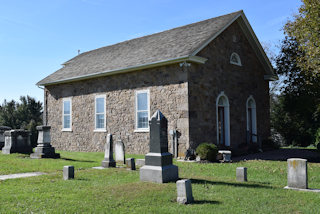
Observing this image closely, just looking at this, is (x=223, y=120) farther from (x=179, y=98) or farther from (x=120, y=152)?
(x=120, y=152)

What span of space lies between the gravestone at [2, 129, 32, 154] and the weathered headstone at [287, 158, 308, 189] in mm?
13032

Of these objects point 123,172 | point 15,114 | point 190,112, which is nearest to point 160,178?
point 123,172

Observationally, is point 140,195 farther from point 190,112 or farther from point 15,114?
point 15,114

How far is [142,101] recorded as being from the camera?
A: 15430 millimetres

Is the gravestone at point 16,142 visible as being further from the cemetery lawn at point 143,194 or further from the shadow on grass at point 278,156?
the shadow on grass at point 278,156

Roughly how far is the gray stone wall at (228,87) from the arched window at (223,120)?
0.27m

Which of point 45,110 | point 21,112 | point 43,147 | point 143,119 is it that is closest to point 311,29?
point 143,119

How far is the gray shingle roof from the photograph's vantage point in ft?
48.3

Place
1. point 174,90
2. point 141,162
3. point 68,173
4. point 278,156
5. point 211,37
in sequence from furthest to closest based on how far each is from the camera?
point 278,156
point 211,37
point 174,90
point 141,162
point 68,173

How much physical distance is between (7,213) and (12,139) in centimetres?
1111

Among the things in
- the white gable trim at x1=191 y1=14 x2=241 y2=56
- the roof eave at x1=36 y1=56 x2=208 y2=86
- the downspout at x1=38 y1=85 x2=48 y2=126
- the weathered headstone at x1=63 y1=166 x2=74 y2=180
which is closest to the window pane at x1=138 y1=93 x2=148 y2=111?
the roof eave at x1=36 y1=56 x2=208 y2=86

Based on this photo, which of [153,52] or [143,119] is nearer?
[143,119]

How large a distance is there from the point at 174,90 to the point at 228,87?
362cm

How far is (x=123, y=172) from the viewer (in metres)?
9.86
